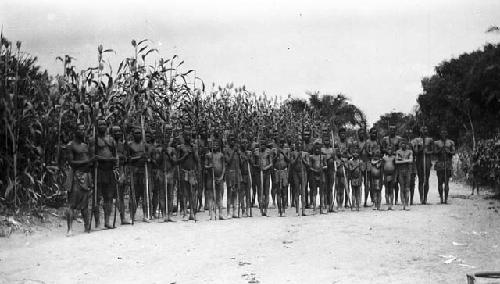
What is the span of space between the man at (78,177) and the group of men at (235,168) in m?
0.12

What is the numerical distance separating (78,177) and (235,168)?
336 cm

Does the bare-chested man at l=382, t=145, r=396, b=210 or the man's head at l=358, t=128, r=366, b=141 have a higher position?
the man's head at l=358, t=128, r=366, b=141

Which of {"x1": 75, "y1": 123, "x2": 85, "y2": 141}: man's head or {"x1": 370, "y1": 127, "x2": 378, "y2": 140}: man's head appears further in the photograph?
{"x1": 370, "y1": 127, "x2": 378, "y2": 140}: man's head

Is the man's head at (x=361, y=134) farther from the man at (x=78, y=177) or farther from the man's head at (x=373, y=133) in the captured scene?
the man at (x=78, y=177)

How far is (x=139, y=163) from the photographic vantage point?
467 inches

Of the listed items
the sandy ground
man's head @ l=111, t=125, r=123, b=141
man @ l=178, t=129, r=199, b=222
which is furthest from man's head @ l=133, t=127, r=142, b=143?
the sandy ground

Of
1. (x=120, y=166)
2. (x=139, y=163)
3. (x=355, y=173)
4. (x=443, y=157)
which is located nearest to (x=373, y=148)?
(x=355, y=173)

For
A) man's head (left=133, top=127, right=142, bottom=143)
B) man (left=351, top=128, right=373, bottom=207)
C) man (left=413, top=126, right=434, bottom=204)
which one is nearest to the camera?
man's head (left=133, top=127, right=142, bottom=143)

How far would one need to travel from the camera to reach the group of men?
11359 mm

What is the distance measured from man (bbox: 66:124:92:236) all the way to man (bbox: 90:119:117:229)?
32 cm

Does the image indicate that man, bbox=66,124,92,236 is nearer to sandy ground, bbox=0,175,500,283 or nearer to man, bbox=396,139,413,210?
sandy ground, bbox=0,175,500,283

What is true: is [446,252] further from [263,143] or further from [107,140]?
[107,140]

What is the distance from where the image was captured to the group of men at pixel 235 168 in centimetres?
1136

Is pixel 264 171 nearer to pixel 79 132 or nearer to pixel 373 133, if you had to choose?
pixel 373 133
